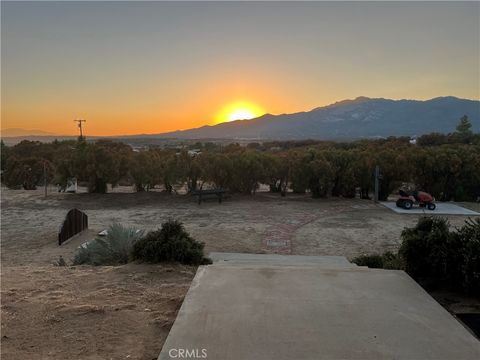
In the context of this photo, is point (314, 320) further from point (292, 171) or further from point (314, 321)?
point (292, 171)

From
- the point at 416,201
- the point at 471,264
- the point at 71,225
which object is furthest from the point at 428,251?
the point at 416,201

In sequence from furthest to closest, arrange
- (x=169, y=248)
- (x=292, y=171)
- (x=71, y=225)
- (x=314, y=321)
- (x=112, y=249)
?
(x=292, y=171)
(x=71, y=225)
(x=112, y=249)
(x=169, y=248)
(x=314, y=321)

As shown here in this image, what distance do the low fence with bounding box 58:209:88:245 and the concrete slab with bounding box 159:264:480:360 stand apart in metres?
7.99

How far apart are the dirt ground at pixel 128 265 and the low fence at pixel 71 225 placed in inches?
8.1

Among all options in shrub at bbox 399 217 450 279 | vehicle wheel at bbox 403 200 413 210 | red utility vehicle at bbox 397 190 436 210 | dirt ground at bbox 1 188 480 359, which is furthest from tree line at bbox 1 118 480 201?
shrub at bbox 399 217 450 279

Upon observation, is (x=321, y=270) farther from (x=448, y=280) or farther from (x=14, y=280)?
(x=14, y=280)

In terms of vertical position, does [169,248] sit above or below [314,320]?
below

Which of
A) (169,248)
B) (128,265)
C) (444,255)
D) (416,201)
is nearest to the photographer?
(444,255)

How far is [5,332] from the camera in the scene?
3654 mm

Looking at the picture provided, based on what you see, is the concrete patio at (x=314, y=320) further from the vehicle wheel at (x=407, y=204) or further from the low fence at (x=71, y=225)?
the vehicle wheel at (x=407, y=204)

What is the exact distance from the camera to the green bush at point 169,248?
6.20 metres

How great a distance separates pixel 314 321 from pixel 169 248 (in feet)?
10.7

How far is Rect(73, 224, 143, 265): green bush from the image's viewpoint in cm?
733

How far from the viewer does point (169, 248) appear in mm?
6230
